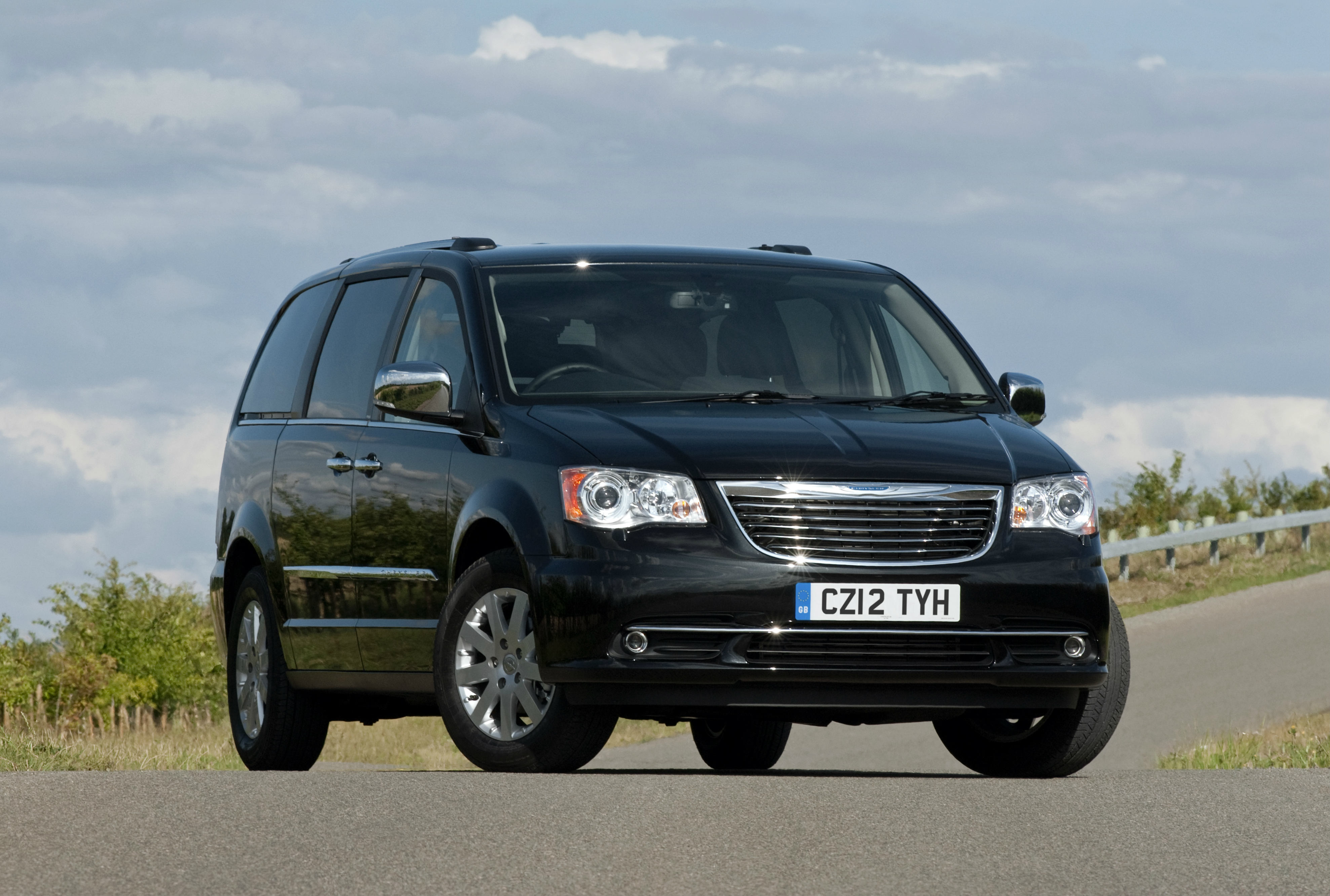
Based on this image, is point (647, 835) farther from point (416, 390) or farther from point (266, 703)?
point (266, 703)

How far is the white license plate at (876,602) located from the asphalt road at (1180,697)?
29.6 ft

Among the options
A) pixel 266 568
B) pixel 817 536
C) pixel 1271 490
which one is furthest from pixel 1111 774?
pixel 1271 490

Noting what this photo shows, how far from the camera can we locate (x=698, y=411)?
26.1ft

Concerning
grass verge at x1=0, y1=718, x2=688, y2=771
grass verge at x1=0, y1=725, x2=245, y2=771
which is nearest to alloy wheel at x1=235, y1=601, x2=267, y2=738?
grass verge at x1=0, y1=725, x2=245, y2=771

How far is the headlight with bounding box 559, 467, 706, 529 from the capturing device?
290 inches

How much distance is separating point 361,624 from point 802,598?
7.72 ft

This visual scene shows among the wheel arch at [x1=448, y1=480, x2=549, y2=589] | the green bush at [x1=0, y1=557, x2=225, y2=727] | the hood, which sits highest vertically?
the hood

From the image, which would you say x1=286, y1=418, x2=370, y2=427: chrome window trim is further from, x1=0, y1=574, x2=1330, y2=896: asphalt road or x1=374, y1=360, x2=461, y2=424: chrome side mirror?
x1=0, y1=574, x2=1330, y2=896: asphalt road

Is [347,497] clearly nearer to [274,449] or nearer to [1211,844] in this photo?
[274,449]

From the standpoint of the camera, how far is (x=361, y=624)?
8.91 m

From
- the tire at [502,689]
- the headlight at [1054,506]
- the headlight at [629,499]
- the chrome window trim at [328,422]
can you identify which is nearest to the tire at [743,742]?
the chrome window trim at [328,422]

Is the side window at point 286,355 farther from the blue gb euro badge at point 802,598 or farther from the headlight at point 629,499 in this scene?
the blue gb euro badge at point 802,598

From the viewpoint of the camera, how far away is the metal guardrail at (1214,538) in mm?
26672

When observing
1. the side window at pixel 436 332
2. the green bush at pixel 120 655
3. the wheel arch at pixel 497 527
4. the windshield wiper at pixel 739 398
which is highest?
the side window at pixel 436 332
